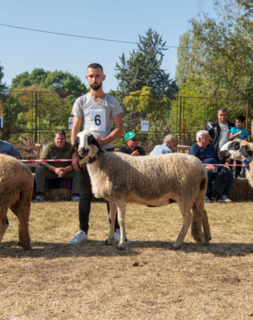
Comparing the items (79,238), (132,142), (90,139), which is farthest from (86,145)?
(132,142)

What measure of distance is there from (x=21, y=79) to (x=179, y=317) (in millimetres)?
102054

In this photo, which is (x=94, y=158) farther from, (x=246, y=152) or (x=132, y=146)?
(x=132, y=146)

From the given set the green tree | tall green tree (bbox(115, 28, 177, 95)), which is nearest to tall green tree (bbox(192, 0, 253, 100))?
tall green tree (bbox(115, 28, 177, 95))

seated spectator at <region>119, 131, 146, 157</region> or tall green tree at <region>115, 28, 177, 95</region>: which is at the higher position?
tall green tree at <region>115, 28, 177, 95</region>

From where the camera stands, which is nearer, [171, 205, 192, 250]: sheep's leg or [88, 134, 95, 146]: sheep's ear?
[88, 134, 95, 146]: sheep's ear

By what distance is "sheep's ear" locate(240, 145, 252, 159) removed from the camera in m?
5.22

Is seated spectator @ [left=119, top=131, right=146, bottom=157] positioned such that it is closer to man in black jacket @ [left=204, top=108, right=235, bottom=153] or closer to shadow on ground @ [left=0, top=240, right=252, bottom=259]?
man in black jacket @ [left=204, top=108, right=235, bottom=153]

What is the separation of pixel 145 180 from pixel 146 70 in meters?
32.0

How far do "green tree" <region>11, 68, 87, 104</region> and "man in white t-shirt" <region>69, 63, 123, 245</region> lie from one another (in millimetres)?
67971

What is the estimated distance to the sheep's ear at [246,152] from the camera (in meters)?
5.22

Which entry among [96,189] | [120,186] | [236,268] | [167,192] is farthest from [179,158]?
[236,268]

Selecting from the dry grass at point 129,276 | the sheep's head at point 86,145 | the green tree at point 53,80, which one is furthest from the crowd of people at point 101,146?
the green tree at point 53,80

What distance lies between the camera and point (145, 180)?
482 cm

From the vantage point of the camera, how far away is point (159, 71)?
37.0m
